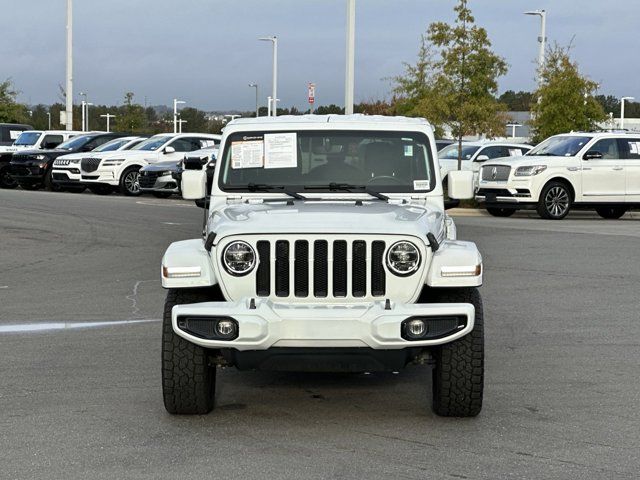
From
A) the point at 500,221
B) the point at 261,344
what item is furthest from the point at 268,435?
the point at 500,221

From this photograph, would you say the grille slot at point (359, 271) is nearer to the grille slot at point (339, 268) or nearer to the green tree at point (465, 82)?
the grille slot at point (339, 268)

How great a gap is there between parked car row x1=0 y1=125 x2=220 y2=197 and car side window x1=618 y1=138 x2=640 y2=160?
1003 cm

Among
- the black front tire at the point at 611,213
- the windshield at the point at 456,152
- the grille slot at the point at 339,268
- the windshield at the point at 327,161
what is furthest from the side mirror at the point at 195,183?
the windshield at the point at 456,152

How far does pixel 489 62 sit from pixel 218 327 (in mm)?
27280

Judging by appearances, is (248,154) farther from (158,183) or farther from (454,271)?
(158,183)

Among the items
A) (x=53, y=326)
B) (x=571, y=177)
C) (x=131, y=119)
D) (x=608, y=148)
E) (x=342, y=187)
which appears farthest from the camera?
(x=131, y=119)

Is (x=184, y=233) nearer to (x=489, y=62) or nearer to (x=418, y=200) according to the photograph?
(x=418, y=200)

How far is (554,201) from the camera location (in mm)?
25922

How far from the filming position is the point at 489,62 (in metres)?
33.2

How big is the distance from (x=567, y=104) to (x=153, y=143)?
12.1 metres

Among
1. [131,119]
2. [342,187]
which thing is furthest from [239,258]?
[131,119]

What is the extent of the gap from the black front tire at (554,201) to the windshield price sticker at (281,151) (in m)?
17.6

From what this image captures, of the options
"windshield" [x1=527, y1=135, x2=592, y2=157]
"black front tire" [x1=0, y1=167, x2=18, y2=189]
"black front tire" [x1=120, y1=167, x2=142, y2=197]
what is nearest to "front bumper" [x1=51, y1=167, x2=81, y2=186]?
"black front tire" [x1=120, y1=167, x2=142, y2=197]

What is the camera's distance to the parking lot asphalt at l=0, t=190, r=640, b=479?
6.43 meters
